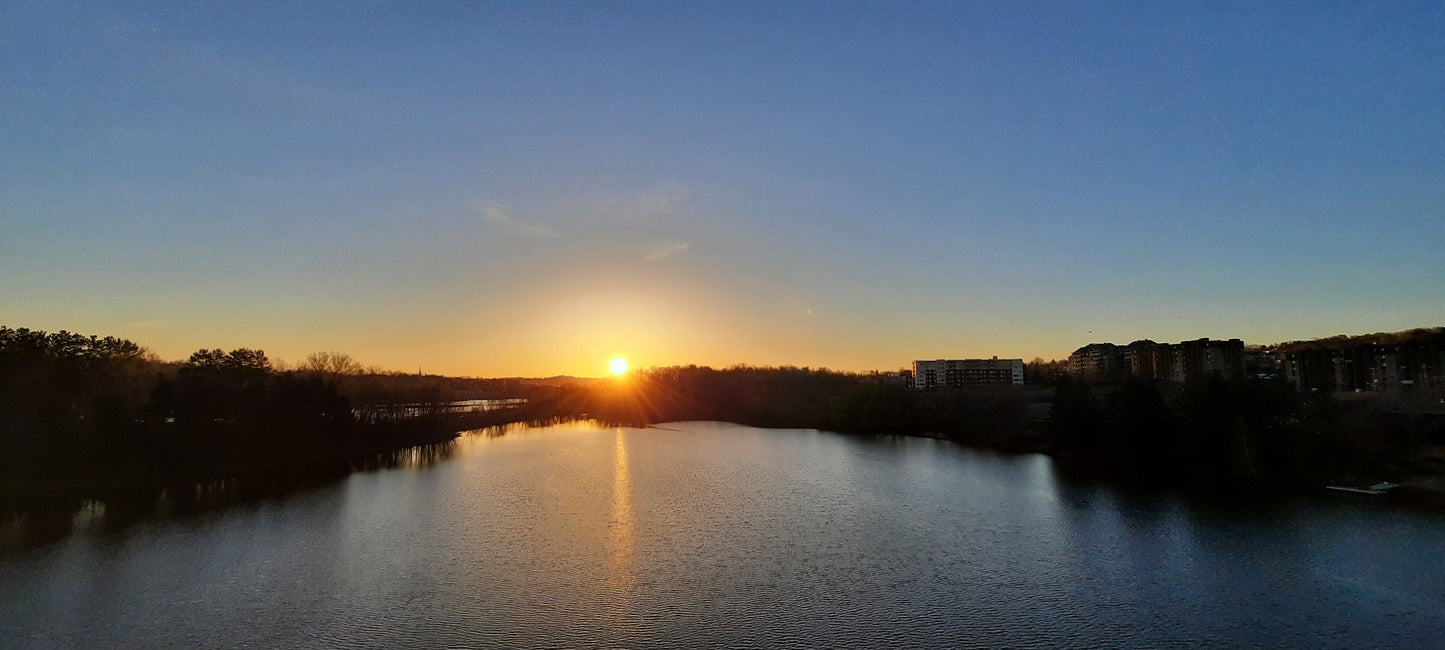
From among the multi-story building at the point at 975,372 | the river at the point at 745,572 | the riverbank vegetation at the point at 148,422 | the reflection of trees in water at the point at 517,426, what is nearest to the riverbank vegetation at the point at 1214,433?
the river at the point at 745,572

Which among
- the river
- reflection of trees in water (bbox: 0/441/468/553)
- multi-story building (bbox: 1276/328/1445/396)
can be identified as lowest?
the river

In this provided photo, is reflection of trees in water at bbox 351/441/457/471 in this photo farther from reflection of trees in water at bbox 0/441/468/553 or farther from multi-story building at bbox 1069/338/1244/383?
multi-story building at bbox 1069/338/1244/383

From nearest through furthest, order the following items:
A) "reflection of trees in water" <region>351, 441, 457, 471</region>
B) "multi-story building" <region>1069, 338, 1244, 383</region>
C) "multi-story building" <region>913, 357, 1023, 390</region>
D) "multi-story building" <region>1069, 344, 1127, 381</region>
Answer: "reflection of trees in water" <region>351, 441, 457, 471</region>, "multi-story building" <region>1069, 338, 1244, 383</region>, "multi-story building" <region>1069, 344, 1127, 381</region>, "multi-story building" <region>913, 357, 1023, 390</region>

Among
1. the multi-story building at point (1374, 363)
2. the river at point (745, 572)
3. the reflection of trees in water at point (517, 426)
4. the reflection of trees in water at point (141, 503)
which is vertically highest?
the multi-story building at point (1374, 363)

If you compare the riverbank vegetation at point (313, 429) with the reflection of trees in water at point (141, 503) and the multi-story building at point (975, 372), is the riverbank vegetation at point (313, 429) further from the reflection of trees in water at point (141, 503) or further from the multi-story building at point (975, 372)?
the multi-story building at point (975, 372)

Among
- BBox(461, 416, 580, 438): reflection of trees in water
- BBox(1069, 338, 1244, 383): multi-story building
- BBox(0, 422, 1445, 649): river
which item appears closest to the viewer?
→ BBox(0, 422, 1445, 649): river

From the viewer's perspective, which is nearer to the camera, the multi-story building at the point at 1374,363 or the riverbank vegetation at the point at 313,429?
the riverbank vegetation at the point at 313,429

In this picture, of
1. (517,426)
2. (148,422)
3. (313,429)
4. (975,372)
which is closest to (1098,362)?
(975,372)

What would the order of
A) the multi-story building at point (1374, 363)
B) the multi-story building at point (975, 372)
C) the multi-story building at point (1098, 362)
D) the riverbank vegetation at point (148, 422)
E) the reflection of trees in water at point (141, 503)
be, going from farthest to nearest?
the multi-story building at point (975, 372) → the multi-story building at point (1098, 362) → the multi-story building at point (1374, 363) → the riverbank vegetation at point (148, 422) → the reflection of trees in water at point (141, 503)

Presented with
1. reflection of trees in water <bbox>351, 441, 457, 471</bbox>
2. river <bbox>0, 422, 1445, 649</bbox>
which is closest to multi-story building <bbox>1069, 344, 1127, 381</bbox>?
river <bbox>0, 422, 1445, 649</bbox>
